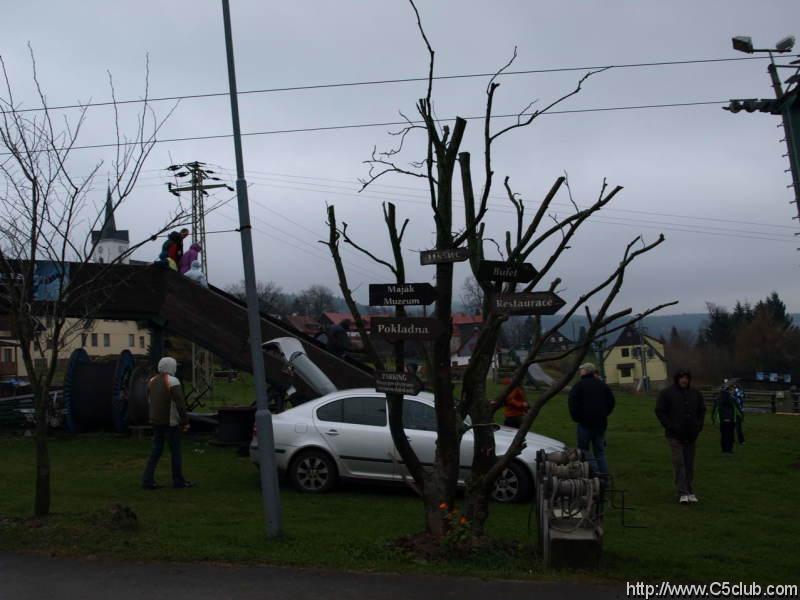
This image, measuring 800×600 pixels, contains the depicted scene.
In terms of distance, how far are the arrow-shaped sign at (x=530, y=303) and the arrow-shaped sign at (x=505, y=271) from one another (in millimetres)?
218

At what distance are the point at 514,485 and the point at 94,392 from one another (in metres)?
9.76

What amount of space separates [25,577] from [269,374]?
9.42 metres

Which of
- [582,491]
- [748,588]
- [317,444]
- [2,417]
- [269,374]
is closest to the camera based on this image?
[748,588]

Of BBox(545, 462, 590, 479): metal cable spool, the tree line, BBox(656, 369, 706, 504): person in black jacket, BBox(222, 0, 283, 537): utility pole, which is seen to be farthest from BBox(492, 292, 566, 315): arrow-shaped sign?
the tree line

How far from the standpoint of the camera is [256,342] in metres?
8.80

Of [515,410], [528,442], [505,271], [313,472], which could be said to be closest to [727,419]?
[515,410]

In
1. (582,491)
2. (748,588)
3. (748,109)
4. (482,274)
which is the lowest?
(748,588)

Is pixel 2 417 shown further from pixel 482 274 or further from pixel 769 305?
pixel 769 305

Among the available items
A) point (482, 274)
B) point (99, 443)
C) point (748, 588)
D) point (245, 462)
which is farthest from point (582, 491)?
point (99, 443)

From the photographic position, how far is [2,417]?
18766 millimetres

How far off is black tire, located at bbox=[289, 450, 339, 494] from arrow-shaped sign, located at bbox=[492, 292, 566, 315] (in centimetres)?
506

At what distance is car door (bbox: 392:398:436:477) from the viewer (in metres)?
11.6

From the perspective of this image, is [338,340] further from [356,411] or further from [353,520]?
[353,520]

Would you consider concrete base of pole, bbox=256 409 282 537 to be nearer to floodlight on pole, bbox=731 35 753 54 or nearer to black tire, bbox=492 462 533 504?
black tire, bbox=492 462 533 504
